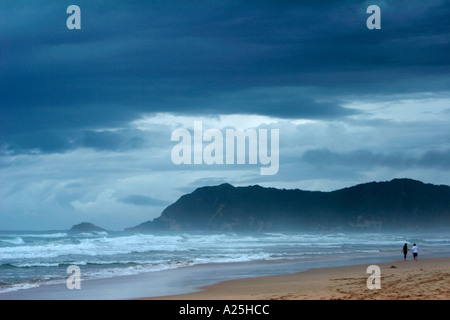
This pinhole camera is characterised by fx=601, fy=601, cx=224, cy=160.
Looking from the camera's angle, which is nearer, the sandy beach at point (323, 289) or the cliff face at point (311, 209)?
the sandy beach at point (323, 289)

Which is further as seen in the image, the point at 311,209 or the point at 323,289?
the point at 311,209

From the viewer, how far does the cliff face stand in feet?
558

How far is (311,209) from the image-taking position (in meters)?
185

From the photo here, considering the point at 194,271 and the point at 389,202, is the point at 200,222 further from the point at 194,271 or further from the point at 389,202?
the point at 194,271

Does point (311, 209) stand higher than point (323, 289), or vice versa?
point (311, 209)

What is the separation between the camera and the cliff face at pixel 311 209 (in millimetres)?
170125

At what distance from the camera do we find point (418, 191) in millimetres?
185375

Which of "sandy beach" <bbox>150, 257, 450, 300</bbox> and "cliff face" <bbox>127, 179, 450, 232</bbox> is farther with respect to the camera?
"cliff face" <bbox>127, 179, 450, 232</bbox>
